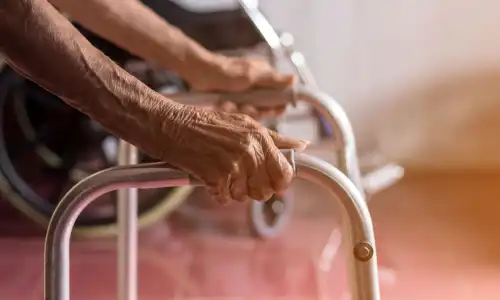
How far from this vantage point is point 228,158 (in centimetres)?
52

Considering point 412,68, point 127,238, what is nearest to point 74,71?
point 127,238

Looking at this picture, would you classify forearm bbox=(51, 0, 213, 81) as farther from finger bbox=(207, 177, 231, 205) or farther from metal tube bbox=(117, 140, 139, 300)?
finger bbox=(207, 177, 231, 205)

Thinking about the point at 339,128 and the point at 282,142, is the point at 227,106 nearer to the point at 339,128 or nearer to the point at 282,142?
the point at 339,128

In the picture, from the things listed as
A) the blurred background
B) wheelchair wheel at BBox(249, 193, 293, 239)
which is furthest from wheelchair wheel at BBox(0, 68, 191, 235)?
wheelchair wheel at BBox(249, 193, 293, 239)

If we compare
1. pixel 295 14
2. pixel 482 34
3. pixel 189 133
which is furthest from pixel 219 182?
pixel 482 34

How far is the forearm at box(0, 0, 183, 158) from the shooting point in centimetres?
48

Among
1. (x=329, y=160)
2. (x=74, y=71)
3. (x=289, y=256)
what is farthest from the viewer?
(x=289, y=256)

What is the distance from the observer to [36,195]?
1686 mm

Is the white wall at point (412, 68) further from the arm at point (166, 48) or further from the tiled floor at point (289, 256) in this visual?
the arm at point (166, 48)

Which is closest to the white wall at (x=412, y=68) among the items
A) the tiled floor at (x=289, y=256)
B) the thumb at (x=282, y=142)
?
the tiled floor at (x=289, y=256)

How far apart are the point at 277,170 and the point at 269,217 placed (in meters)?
1.27

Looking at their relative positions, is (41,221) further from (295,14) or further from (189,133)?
(189,133)

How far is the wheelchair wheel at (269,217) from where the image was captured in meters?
1.71

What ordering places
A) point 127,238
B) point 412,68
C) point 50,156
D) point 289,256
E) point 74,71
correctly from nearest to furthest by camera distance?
point 74,71 < point 127,238 < point 289,256 < point 50,156 < point 412,68
